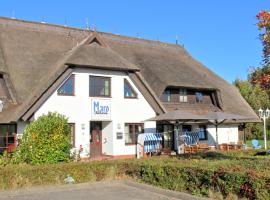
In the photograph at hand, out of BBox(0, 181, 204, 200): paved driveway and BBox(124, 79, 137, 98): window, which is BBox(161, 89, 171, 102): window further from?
BBox(0, 181, 204, 200): paved driveway

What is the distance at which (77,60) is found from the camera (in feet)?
78.5

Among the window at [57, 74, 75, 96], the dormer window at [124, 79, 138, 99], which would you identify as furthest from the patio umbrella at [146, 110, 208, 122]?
the window at [57, 74, 75, 96]

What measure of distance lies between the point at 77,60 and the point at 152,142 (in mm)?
7252

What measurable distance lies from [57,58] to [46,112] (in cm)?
479

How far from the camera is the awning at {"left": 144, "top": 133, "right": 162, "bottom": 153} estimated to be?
26.3 meters

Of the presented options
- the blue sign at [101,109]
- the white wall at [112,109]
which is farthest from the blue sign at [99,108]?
the white wall at [112,109]

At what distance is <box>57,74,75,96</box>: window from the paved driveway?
9.80m

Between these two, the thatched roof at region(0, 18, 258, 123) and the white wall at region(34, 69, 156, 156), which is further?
the white wall at region(34, 69, 156, 156)

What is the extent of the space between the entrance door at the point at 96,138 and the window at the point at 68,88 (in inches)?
113

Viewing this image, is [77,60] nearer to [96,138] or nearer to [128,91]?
[128,91]

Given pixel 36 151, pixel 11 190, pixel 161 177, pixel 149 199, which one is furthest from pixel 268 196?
pixel 36 151

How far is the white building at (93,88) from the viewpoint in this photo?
2289 cm

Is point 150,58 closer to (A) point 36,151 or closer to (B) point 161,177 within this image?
(A) point 36,151

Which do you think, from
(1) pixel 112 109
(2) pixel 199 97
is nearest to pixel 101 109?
(1) pixel 112 109
